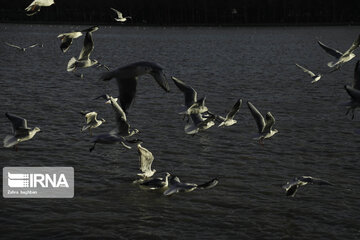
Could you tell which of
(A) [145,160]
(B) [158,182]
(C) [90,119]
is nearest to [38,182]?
(C) [90,119]

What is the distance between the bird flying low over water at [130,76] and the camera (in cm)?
1100

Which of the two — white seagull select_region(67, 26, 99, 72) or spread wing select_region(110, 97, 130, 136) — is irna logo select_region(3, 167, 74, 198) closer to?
spread wing select_region(110, 97, 130, 136)

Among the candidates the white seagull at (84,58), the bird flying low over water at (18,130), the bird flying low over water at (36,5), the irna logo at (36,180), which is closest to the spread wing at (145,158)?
the irna logo at (36,180)

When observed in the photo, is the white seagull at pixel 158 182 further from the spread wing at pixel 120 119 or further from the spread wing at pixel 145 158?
the spread wing at pixel 120 119

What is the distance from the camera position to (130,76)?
11.4 m

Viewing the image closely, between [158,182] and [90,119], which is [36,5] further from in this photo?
[158,182]

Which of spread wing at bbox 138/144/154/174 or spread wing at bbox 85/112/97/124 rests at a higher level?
spread wing at bbox 85/112/97/124

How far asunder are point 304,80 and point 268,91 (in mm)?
7141

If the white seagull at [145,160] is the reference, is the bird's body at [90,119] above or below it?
above

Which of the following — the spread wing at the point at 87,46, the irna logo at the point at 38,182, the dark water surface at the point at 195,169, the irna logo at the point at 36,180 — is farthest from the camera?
the irna logo at the point at 36,180

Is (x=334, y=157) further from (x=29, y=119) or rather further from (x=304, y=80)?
(x=304, y=80)

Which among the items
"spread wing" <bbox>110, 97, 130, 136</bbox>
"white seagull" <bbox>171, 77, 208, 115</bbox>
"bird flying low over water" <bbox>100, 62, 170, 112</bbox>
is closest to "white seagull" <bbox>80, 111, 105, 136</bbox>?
"spread wing" <bbox>110, 97, 130, 136</bbox>

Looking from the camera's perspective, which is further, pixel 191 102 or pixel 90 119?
pixel 90 119

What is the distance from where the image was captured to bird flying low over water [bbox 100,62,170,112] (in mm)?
11000
